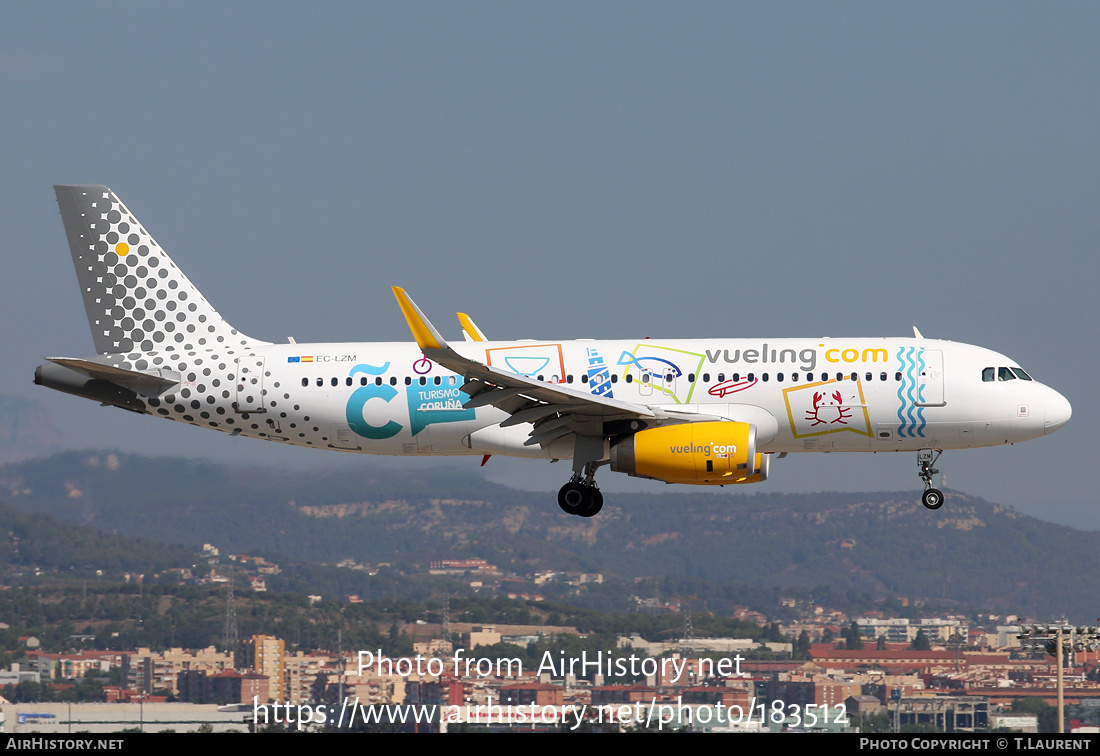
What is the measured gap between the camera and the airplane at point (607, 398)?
25.8 meters

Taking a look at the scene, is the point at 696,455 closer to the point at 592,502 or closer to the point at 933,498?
the point at 592,502

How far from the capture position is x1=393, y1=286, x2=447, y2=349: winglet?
75.8 feet

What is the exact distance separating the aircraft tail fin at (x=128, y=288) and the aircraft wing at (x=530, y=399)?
724 cm

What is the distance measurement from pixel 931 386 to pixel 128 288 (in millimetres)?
18445

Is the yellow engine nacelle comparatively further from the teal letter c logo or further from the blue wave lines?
the teal letter c logo

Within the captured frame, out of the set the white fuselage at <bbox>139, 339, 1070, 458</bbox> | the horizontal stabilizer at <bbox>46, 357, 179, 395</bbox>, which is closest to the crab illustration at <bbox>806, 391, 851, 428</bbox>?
the white fuselage at <bbox>139, 339, 1070, 458</bbox>

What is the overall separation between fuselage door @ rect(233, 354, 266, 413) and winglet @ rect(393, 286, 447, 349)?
21.4ft

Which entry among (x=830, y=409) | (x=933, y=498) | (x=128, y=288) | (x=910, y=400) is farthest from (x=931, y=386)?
(x=128, y=288)

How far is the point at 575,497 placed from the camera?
88.9 ft

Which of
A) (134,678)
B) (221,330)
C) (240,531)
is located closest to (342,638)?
(134,678)

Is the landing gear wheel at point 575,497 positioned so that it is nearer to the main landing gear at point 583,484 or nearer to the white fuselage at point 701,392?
the main landing gear at point 583,484

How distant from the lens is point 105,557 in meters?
82.1

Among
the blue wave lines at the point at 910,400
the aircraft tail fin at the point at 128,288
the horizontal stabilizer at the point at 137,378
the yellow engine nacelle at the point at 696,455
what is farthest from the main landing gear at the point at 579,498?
the horizontal stabilizer at the point at 137,378
